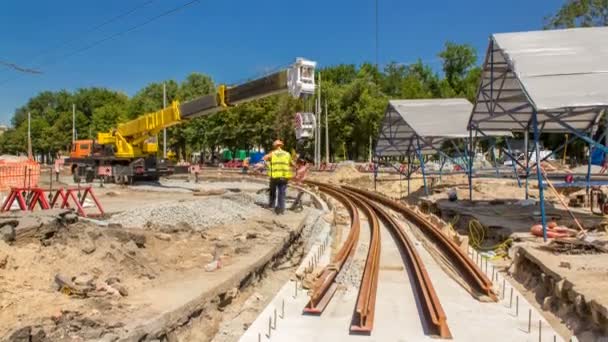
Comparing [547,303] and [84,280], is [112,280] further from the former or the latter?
[547,303]

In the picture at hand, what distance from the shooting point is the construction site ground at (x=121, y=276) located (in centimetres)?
499

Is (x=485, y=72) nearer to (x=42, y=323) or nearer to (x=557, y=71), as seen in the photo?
(x=557, y=71)

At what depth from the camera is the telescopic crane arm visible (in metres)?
12.1

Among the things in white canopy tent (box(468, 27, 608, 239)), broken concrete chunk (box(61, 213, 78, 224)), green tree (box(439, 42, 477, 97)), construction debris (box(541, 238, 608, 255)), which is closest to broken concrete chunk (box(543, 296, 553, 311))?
construction debris (box(541, 238, 608, 255))

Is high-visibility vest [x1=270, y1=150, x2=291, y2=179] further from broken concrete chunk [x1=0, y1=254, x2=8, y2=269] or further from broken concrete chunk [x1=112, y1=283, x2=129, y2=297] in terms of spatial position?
broken concrete chunk [x1=0, y1=254, x2=8, y2=269]

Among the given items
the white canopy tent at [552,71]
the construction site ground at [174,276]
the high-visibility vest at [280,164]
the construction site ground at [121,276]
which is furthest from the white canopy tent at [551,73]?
the construction site ground at [121,276]

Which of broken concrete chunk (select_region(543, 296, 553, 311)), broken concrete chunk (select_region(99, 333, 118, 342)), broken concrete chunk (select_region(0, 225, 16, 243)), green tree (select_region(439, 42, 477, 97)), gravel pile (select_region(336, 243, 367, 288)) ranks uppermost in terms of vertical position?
green tree (select_region(439, 42, 477, 97))

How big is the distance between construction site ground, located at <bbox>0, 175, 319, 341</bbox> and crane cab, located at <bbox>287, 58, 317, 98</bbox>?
3.41m

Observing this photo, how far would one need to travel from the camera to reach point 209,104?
18.2 m

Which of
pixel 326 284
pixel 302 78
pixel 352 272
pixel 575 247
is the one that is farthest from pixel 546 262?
pixel 302 78

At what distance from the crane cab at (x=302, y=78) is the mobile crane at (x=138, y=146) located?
370 cm

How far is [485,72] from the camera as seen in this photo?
43.1 feet

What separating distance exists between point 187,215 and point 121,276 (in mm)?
5583

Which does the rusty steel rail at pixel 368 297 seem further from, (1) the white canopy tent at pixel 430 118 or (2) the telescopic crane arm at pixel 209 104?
(1) the white canopy tent at pixel 430 118
